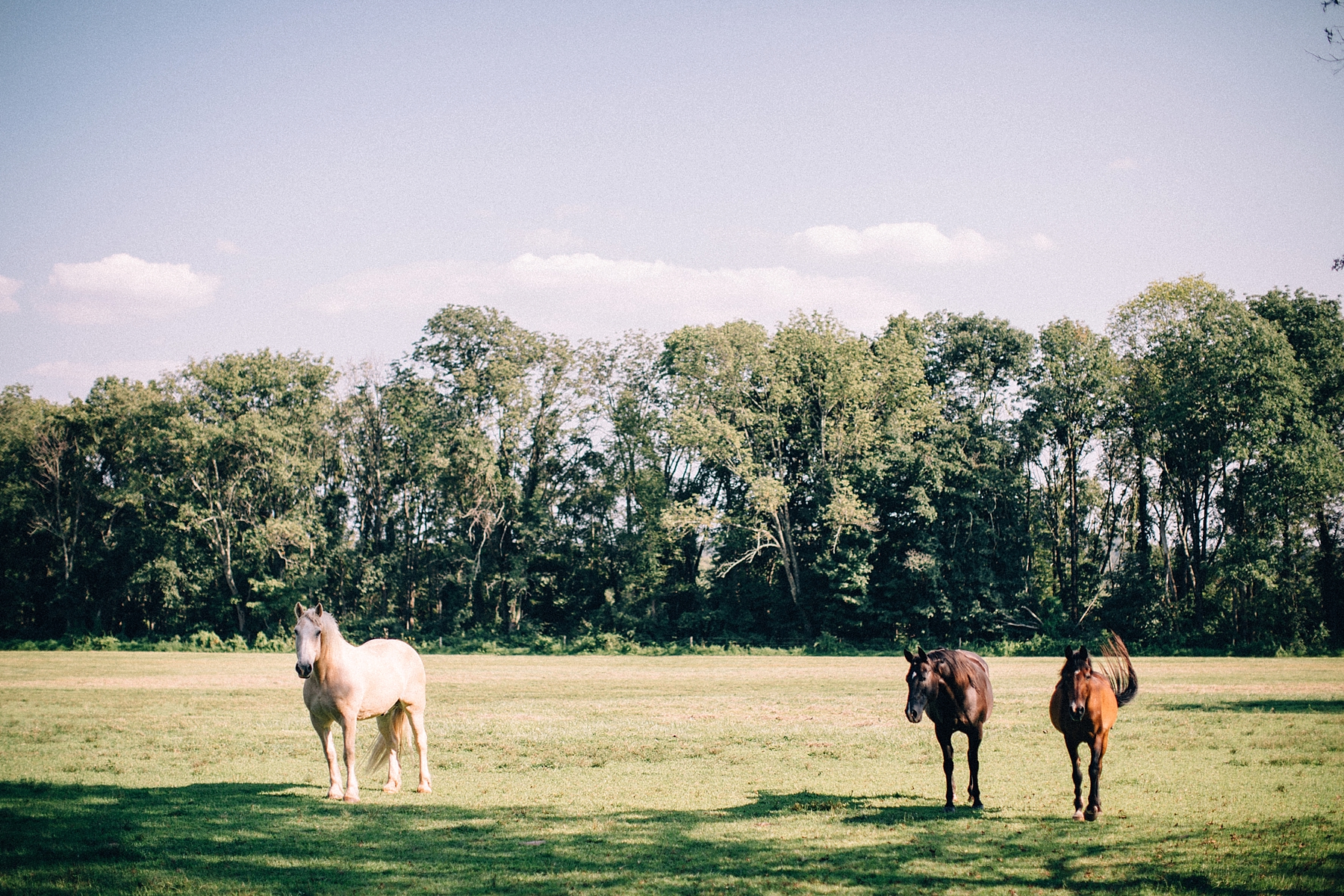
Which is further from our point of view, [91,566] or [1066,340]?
[91,566]

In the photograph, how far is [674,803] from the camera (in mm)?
11906

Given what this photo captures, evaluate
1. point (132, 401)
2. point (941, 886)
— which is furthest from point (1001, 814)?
point (132, 401)

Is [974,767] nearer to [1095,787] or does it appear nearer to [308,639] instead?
[1095,787]

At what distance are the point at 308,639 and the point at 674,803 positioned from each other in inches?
201

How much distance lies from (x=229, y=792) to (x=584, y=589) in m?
46.3

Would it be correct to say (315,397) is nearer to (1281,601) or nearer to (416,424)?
(416,424)

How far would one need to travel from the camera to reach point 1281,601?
4488 centimetres

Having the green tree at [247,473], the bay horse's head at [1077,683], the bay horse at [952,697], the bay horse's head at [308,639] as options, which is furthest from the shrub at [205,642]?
the bay horse's head at [1077,683]

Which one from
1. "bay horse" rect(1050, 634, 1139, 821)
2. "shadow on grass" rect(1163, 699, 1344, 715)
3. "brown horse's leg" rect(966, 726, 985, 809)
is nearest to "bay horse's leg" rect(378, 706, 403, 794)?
"brown horse's leg" rect(966, 726, 985, 809)

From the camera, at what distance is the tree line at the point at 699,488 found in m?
50.0

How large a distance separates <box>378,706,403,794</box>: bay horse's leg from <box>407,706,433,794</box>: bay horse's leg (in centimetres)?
22

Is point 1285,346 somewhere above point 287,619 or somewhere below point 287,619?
above

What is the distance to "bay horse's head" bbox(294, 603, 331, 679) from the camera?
1119cm

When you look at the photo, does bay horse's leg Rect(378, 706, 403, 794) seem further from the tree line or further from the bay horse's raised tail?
the tree line
